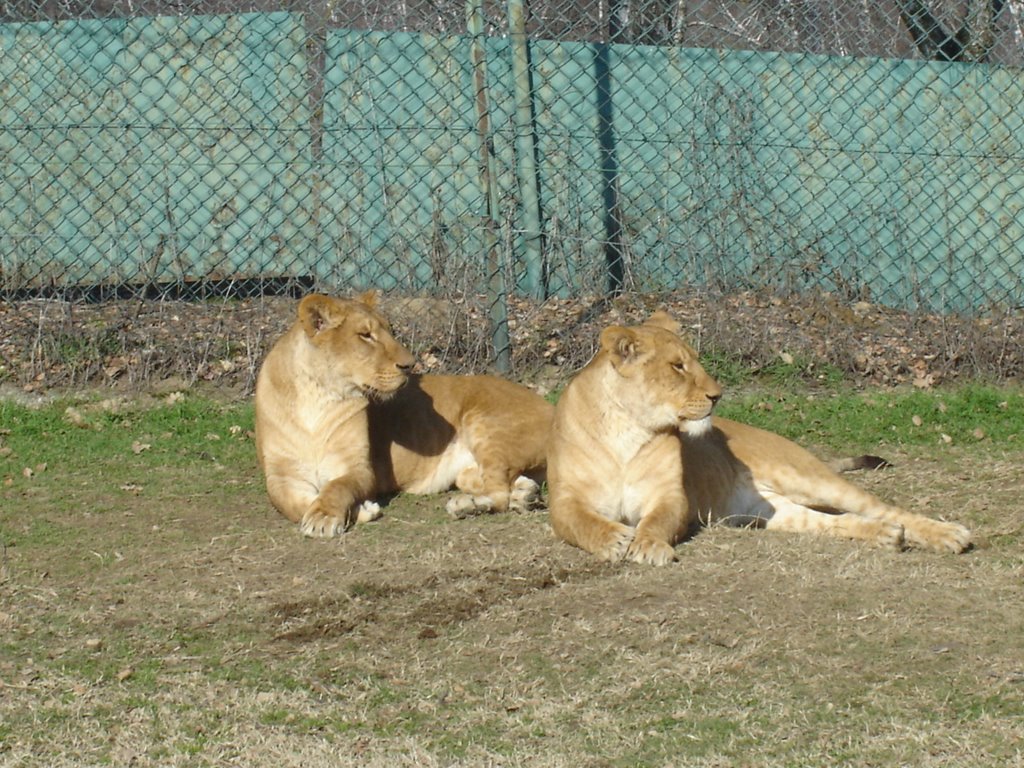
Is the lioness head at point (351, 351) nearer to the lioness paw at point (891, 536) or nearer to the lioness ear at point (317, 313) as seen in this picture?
the lioness ear at point (317, 313)

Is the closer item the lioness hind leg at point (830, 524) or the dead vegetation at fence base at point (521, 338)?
the lioness hind leg at point (830, 524)

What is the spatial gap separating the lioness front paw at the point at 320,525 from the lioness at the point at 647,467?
771mm

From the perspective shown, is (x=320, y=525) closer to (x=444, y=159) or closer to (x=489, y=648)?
(x=489, y=648)

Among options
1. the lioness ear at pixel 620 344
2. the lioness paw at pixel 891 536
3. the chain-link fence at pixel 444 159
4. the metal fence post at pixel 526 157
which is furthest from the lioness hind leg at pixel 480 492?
the metal fence post at pixel 526 157

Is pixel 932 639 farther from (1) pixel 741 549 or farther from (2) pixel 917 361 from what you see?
(2) pixel 917 361

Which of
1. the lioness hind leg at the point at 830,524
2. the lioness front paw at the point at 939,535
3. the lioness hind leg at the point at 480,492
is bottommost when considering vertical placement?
the lioness hind leg at the point at 480,492

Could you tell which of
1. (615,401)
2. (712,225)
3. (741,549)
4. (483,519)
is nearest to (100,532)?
(483,519)

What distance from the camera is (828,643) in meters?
3.95

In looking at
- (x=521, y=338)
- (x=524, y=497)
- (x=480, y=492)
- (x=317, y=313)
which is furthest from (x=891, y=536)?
(x=521, y=338)

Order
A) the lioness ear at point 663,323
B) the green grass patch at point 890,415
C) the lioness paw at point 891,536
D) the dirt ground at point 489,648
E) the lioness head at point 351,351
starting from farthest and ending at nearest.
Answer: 1. the green grass patch at point 890,415
2. the lioness head at point 351,351
3. the lioness ear at point 663,323
4. the lioness paw at point 891,536
5. the dirt ground at point 489,648

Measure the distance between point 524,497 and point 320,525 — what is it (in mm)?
896

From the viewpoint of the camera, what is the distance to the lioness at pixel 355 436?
563 cm

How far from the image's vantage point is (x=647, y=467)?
5102mm

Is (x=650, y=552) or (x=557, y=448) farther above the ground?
(x=557, y=448)
